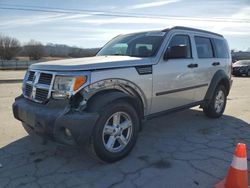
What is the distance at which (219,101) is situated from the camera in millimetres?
6773

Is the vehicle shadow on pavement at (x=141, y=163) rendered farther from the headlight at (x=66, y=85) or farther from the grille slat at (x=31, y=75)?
the grille slat at (x=31, y=75)

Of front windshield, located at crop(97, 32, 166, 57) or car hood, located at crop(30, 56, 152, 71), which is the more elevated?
front windshield, located at crop(97, 32, 166, 57)

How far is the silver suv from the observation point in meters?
3.73

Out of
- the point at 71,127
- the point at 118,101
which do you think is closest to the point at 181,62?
the point at 118,101

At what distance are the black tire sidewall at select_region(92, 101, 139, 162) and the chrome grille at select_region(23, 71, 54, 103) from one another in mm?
826

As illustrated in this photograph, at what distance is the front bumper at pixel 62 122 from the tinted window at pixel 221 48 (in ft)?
13.4

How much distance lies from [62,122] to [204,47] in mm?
3820

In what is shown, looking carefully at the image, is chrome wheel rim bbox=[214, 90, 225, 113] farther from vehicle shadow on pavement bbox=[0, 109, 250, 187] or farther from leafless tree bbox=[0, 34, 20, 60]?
leafless tree bbox=[0, 34, 20, 60]

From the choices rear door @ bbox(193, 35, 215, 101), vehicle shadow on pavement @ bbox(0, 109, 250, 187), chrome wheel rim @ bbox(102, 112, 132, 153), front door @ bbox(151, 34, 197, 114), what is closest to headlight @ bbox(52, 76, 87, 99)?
chrome wheel rim @ bbox(102, 112, 132, 153)

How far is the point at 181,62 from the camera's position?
5223 mm

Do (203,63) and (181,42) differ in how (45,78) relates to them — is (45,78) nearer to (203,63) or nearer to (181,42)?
(181,42)

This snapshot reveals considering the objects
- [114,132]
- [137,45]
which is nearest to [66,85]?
[114,132]

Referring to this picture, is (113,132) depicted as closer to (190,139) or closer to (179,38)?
(190,139)

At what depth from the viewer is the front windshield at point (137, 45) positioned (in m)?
4.93
